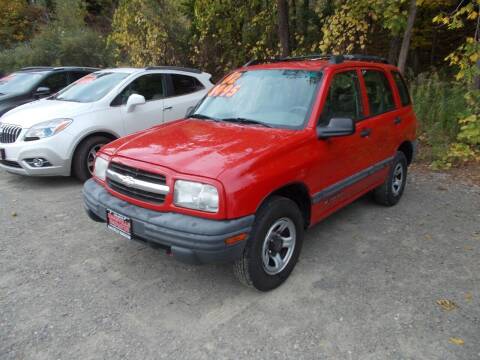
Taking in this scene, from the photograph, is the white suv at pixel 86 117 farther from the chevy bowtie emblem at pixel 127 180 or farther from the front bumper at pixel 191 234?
the front bumper at pixel 191 234

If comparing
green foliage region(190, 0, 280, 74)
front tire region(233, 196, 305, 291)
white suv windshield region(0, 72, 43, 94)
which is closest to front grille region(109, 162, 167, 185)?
front tire region(233, 196, 305, 291)

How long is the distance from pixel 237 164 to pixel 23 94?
651 centimetres

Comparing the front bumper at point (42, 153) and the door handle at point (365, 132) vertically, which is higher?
the door handle at point (365, 132)

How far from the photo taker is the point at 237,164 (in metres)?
3.00

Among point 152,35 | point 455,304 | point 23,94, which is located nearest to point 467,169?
point 455,304

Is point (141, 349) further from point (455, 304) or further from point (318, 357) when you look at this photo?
point (455, 304)

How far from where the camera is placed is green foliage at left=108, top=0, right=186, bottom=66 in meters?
11.9

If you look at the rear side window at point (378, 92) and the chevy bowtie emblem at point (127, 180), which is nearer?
the chevy bowtie emblem at point (127, 180)

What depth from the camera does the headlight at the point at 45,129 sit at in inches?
228

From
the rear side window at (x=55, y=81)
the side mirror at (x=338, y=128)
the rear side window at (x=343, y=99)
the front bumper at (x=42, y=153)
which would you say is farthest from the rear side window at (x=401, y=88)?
the rear side window at (x=55, y=81)

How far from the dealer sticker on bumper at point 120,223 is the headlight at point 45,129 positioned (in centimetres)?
305

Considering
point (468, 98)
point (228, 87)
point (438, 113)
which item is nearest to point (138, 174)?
point (228, 87)

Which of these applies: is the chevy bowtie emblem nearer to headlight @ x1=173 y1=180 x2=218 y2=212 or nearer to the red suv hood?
the red suv hood

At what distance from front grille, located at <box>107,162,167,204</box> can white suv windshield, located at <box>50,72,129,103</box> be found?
135 inches
